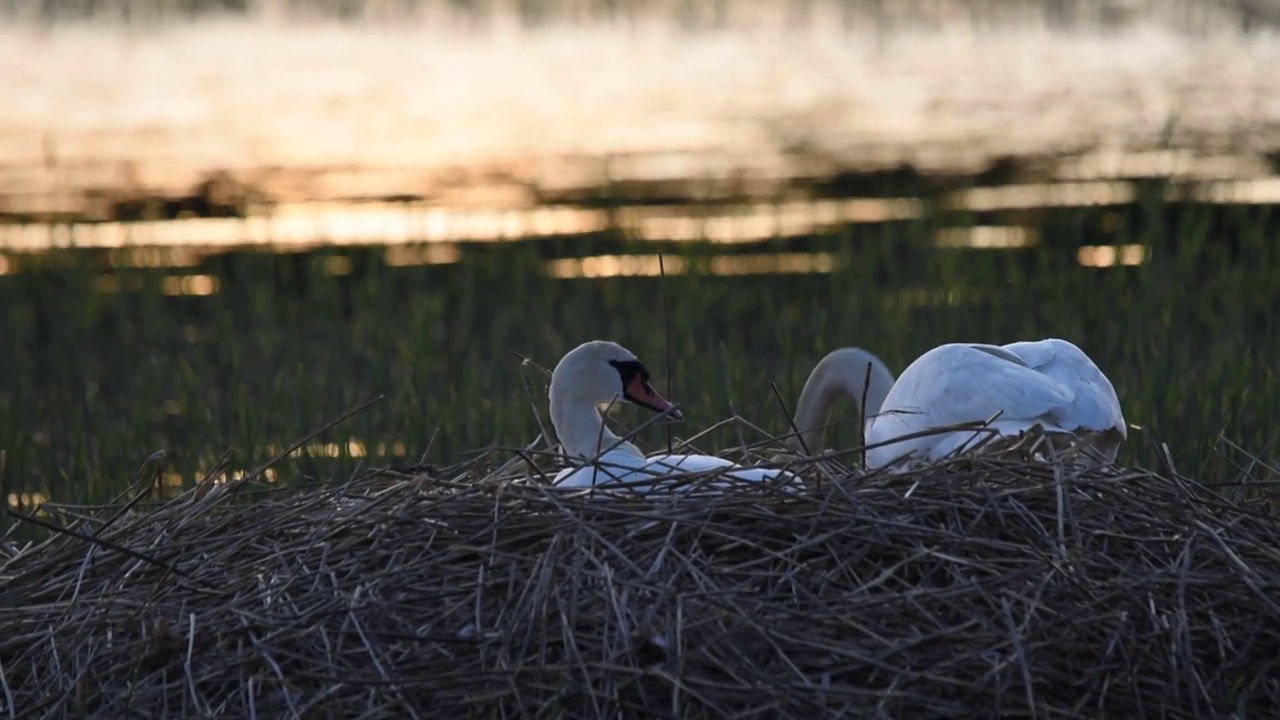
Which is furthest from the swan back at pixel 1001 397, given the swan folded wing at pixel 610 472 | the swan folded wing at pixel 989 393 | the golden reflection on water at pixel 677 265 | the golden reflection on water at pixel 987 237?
the golden reflection on water at pixel 677 265

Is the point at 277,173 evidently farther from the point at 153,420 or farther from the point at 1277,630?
the point at 1277,630

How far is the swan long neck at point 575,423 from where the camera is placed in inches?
202

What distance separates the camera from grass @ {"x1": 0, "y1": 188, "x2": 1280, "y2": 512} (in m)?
6.97

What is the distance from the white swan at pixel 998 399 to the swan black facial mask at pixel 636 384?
450 mm

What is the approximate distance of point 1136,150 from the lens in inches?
497

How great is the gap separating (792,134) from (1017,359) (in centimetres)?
881

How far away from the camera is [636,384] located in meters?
5.15

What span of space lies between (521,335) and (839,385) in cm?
295

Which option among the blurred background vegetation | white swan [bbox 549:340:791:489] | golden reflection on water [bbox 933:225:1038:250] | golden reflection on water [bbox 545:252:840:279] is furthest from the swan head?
golden reflection on water [bbox 933:225:1038:250]

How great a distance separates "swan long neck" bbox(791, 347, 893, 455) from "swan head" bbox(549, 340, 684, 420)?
3.74ft

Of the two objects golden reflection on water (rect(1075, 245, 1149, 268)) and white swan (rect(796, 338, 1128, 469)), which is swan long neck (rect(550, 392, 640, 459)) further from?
golden reflection on water (rect(1075, 245, 1149, 268))

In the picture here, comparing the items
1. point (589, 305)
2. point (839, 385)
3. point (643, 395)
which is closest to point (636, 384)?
point (643, 395)

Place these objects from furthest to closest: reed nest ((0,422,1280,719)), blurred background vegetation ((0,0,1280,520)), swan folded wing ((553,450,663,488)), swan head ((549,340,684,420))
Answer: blurred background vegetation ((0,0,1280,520)) → swan head ((549,340,684,420)) → swan folded wing ((553,450,663,488)) → reed nest ((0,422,1280,719))

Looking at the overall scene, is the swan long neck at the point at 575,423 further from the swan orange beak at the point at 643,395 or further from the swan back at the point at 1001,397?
the swan back at the point at 1001,397
